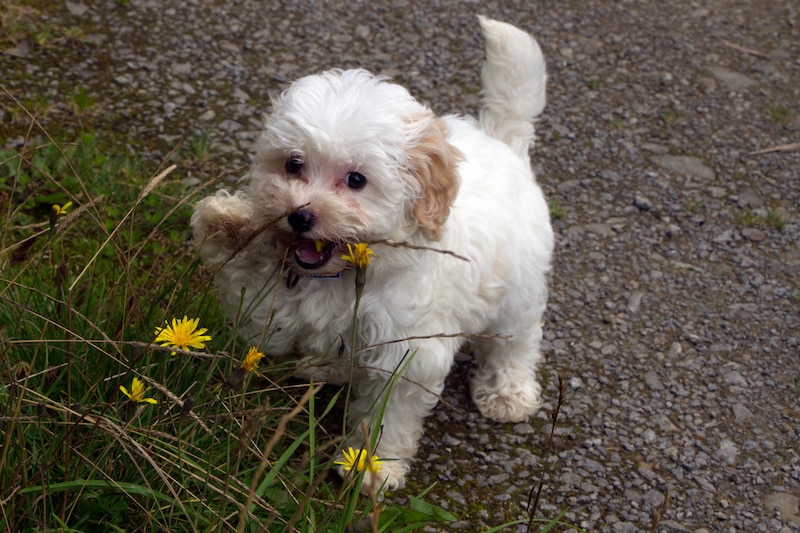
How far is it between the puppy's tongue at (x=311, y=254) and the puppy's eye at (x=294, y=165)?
0.75 feet

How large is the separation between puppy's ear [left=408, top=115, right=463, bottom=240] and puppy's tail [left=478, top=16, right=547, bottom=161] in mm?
841

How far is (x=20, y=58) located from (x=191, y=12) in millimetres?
1230

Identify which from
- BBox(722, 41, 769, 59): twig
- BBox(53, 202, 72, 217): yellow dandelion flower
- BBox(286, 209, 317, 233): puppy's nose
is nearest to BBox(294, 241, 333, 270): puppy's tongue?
BBox(286, 209, 317, 233): puppy's nose

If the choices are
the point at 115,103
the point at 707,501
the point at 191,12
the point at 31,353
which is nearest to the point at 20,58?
the point at 115,103

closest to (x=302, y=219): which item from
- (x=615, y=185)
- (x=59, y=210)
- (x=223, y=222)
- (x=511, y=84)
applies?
(x=223, y=222)

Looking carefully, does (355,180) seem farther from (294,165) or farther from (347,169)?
(294,165)

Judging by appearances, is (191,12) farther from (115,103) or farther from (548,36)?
(548,36)

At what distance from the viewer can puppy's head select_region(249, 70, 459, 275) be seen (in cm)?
255

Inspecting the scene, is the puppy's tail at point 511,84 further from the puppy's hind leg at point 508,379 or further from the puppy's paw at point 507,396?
the puppy's paw at point 507,396

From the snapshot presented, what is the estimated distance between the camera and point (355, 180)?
264 centimetres

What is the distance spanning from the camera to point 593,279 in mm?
4336

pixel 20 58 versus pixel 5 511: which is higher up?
pixel 5 511

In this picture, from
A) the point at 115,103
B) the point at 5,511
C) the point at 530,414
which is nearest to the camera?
the point at 5,511

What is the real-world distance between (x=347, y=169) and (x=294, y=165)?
0.18 meters
